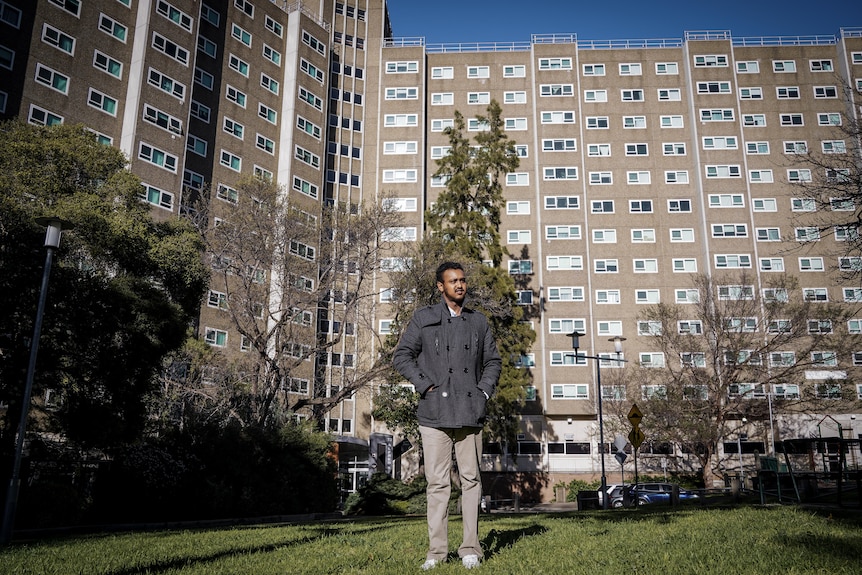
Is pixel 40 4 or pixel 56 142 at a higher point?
pixel 40 4

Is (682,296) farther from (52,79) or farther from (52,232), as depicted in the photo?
(52,232)

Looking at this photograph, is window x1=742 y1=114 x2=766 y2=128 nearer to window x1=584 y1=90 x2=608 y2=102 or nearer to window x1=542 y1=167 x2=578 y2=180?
window x1=584 y1=90 x2=608 y2=102

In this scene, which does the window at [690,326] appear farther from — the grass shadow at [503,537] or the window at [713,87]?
the grass shadow at [503,537]

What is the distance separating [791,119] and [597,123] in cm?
1776

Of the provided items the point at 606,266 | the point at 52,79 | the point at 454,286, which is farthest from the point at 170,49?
the point at 454,286

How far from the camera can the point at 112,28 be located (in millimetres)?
46219

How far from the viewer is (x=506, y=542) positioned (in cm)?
628

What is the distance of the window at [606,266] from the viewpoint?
6244cm

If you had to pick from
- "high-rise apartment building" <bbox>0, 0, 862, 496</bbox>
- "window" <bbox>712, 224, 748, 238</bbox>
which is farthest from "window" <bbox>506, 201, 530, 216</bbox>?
"window" <bbox>712, 224, 748, 238</bbox>

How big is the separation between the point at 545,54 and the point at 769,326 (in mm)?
34189

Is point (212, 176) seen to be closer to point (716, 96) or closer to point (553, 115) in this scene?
point (553, 115)

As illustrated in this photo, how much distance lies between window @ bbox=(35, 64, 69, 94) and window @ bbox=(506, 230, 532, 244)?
3664cm

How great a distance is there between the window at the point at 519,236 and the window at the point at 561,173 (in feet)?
18.5

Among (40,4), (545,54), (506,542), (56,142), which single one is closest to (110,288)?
(56,142)
